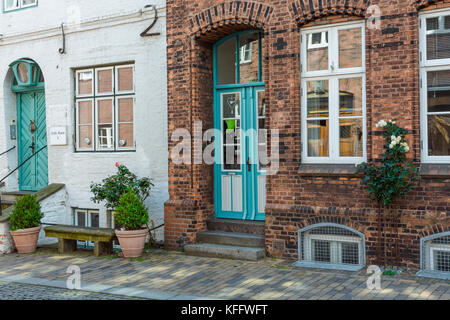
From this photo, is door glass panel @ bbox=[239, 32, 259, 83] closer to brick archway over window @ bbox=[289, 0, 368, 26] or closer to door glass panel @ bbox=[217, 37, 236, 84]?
door glass panel @ bbox=[217, 37, 236, 84]

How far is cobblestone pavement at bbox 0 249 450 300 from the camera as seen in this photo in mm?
6848

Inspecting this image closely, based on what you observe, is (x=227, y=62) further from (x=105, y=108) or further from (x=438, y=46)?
(x=438, y=46)

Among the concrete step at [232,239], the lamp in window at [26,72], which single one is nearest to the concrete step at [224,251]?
the concrete step at [232,239]

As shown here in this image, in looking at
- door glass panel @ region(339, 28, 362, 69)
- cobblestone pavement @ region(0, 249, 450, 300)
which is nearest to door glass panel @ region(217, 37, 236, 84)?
door glass panel @ region(339, 28, 362, 69)

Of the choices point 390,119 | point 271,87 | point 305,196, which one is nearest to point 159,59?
point 271,87

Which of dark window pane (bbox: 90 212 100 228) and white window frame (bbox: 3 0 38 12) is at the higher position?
white window frame (bbox: 3 0 38 12)

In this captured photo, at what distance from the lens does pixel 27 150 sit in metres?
13.3

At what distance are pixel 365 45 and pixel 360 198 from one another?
2.31 metres

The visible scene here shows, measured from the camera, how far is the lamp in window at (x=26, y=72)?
1277 cm

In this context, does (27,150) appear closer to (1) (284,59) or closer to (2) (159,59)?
(2) (159,59)

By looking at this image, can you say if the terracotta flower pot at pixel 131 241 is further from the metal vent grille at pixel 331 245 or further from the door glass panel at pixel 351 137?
the door glass panel at pixel 351 137

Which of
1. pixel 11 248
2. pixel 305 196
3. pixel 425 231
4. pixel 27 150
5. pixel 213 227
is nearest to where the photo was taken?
pixel 425 231

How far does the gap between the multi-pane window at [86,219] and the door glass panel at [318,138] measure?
5.27 m

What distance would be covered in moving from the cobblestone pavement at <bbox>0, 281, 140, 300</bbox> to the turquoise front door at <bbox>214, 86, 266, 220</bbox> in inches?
132
